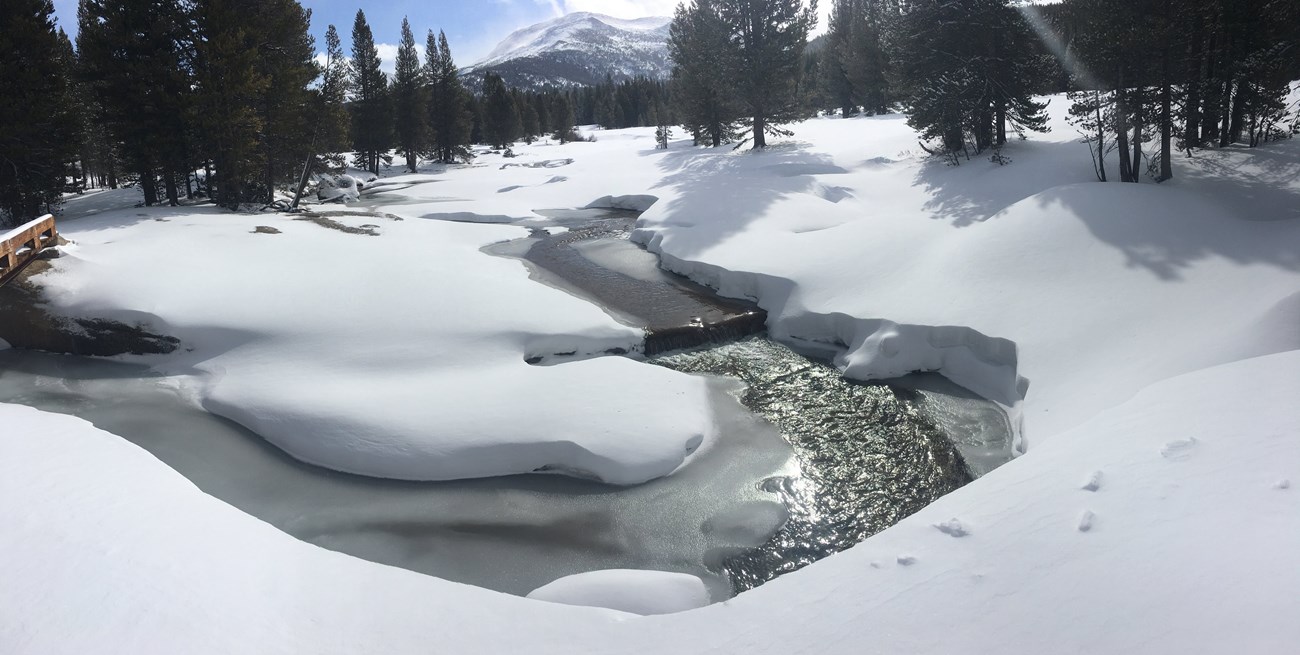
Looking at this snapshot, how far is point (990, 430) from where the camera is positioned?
9414mm

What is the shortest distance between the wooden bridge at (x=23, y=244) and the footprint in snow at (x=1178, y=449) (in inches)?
776

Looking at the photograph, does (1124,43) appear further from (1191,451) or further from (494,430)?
(494,430)

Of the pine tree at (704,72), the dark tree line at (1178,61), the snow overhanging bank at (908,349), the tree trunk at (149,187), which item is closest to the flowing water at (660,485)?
the snow overhanging bank at (908,349)

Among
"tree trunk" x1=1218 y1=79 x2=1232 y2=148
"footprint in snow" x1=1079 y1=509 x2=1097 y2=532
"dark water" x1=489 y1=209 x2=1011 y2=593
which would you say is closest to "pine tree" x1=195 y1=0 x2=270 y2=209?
"dark water" x1=489 y1=209 x2=1011 y2=593

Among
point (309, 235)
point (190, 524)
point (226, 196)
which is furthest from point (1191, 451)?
point (226, 196)

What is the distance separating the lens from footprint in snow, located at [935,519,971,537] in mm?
5352

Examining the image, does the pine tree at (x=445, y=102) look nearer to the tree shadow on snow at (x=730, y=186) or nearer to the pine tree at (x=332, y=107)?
the pine tree at (x=332, y=107)

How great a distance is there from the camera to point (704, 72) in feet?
111

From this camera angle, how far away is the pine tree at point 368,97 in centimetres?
4509

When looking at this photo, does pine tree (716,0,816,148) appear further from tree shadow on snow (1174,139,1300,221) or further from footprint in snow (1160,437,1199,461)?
footprint in snow (1160,437,1199,461)

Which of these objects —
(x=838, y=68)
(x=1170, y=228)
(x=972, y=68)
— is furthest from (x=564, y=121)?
(x=1170, y=228)

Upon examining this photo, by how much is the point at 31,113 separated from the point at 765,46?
27.3m

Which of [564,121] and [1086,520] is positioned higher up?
[564,121]

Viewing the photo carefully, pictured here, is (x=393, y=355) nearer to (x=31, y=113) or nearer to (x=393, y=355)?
(x=393, y=355)
